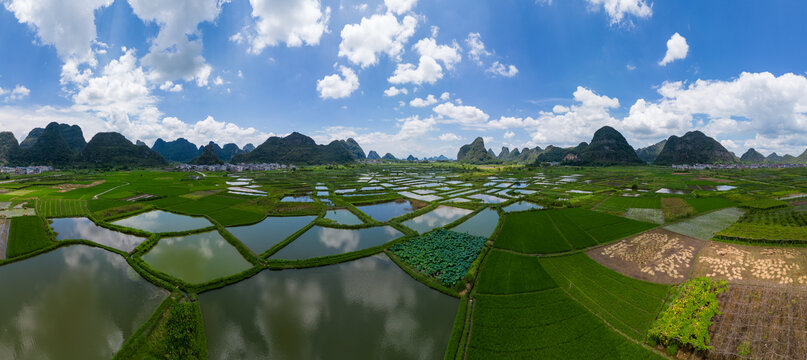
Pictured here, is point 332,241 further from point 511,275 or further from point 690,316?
point 690,316

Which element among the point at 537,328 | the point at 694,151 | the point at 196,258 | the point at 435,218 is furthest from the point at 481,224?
the point at 694,151

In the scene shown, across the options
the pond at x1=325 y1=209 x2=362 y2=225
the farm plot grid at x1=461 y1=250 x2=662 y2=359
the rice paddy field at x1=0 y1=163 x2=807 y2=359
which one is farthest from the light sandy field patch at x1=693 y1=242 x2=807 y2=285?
the pond at x1=325 y1=209 x2=362 y2=225

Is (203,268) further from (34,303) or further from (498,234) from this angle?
(498,234)

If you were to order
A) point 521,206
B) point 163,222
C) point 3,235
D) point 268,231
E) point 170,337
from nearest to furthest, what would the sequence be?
point 170,337 < point 3,235 < point 268,231 < point 163,222 < point 521,206

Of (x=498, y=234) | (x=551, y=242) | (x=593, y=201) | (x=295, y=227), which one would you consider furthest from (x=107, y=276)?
(x=593, y=201)

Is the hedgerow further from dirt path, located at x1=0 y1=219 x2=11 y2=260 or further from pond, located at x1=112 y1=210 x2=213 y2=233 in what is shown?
dirt path, located at x1=0 y1=219 x2=11 y2=260
